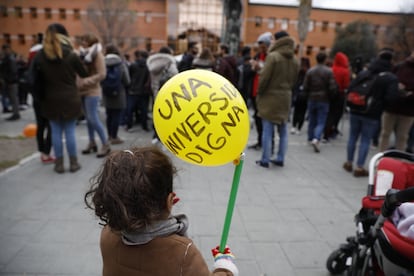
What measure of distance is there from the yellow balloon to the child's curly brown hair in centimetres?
22

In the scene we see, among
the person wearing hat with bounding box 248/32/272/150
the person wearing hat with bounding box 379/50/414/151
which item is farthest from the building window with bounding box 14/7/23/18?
the person wearing hat with bounding box 379/50/414/151

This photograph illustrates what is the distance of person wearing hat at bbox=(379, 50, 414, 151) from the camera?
4.90 metres

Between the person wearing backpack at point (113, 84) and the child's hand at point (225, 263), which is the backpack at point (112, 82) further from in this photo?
the child's hand at point (225, 263)

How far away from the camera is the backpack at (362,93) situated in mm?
4645

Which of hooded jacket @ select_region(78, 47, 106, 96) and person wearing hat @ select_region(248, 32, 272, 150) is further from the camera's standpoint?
person wearing hat @ select_region(248, 32, 272, 150)

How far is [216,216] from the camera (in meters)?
3.46

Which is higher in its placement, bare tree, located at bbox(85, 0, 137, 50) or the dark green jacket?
bare tree, located at bbox(85, 0, 137, 50)

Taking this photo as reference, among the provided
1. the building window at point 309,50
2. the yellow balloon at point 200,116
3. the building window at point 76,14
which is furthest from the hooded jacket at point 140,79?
the building window at point 309,50

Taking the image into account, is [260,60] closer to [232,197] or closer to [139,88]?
[139,88]

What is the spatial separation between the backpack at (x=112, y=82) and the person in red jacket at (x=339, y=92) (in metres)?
4.47

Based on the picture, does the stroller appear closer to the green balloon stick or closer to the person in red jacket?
the green balloon stick

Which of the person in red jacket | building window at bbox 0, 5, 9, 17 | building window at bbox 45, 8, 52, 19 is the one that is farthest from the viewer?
building window at bbox 45, 8, 52, 19

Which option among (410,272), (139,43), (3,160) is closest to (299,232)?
(410,272)

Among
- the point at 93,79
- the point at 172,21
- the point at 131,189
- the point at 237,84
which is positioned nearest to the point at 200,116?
the point at 131,189
